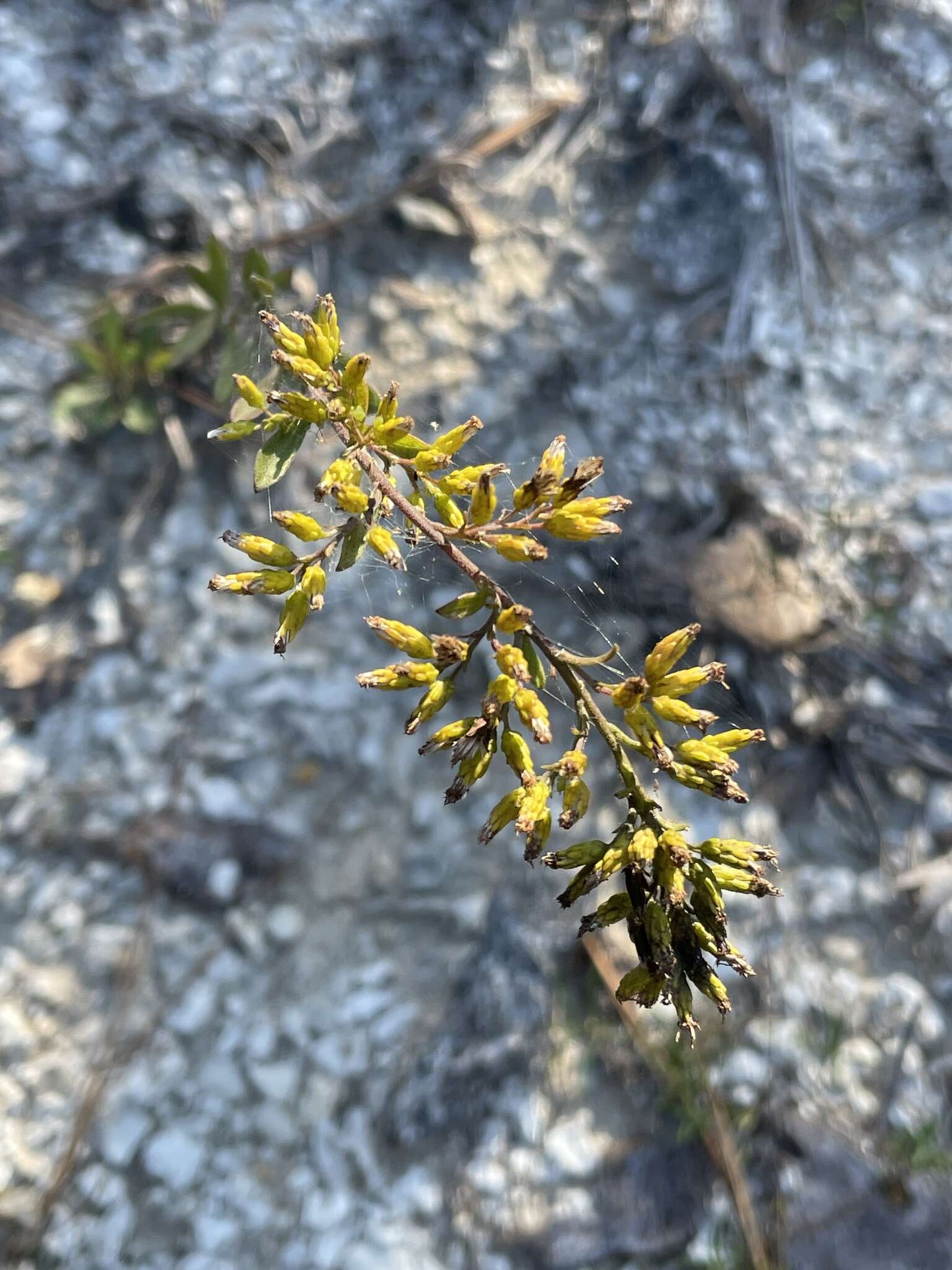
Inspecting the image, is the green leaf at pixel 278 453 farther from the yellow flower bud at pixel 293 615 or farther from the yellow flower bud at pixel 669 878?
the yellow flower bud at pixel 669 878

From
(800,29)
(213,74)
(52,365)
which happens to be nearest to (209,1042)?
(52,365)

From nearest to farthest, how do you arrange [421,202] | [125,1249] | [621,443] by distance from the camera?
[125,1249]
[621,443]
[421,202]

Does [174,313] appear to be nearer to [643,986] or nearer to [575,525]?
[575,525]

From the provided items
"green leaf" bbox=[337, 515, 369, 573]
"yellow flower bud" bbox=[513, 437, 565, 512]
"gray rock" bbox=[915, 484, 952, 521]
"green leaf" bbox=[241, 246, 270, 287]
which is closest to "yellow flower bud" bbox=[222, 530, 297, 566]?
"green leaf" bbox=[337, 515, 369, 573]

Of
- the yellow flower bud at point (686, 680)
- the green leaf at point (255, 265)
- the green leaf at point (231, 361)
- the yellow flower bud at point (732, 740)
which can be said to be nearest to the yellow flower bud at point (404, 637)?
the yellow flower bud at point (686, 680)

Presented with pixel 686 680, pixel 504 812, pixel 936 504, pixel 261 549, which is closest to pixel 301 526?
pixel 261 549

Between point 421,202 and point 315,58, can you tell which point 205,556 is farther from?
point 315,58
